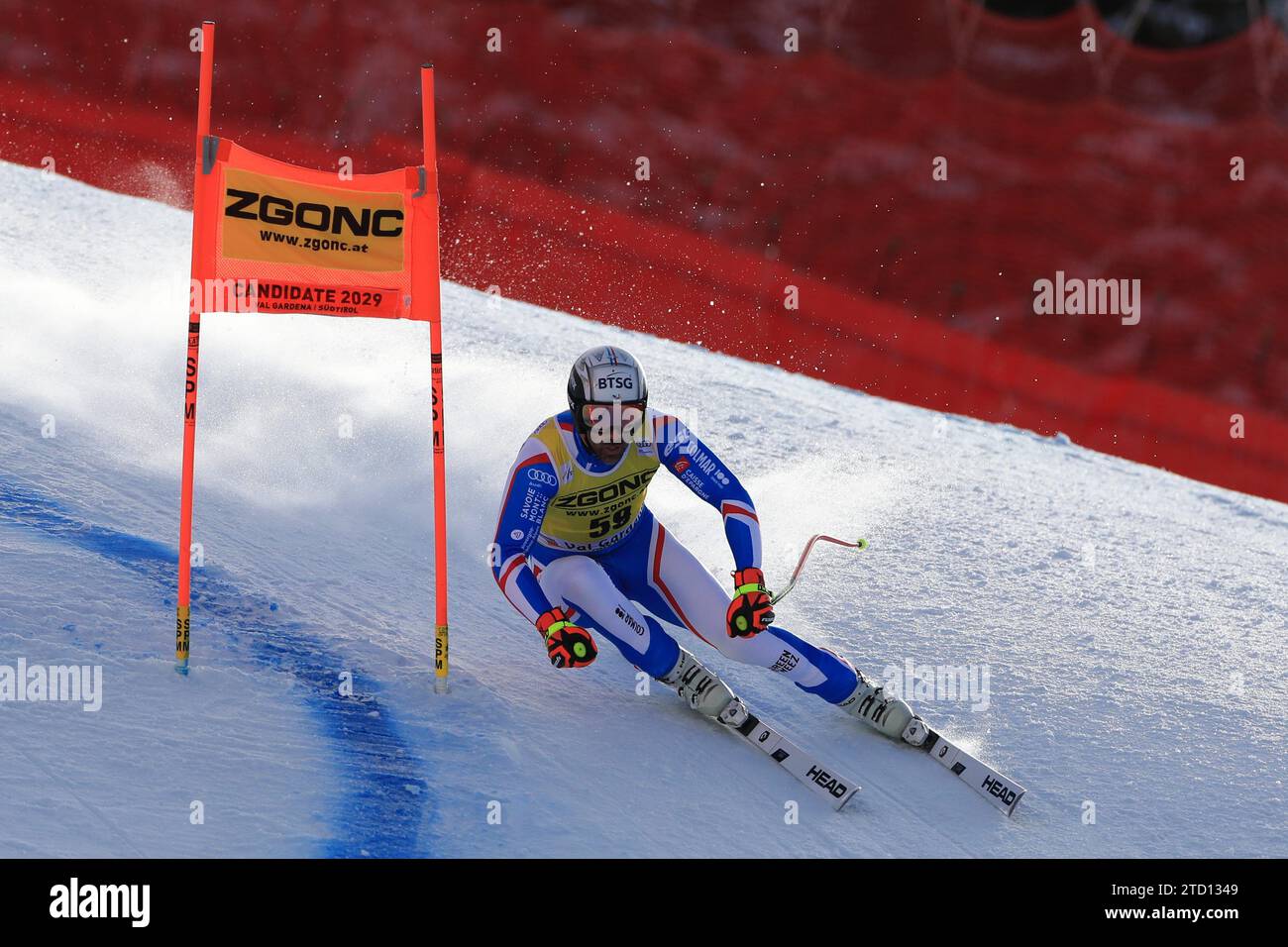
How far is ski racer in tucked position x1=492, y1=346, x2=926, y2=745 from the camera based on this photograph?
418 centimetres

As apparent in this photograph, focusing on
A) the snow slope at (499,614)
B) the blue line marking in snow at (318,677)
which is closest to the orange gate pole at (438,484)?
the snow slope at (499,614)

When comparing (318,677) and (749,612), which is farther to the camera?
(318,677)

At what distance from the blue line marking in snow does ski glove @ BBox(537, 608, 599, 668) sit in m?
0.49

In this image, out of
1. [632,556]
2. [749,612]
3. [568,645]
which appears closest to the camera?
[568,645]

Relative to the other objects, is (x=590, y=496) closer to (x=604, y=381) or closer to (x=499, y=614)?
(x=604, y=381)

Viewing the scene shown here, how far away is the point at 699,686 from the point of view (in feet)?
14.1

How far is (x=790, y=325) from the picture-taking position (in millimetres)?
8586

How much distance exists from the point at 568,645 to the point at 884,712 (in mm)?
1141

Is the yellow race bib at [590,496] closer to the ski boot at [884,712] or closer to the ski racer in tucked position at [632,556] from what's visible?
the ski racer in tucked position at [632,556]

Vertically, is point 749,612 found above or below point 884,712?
above

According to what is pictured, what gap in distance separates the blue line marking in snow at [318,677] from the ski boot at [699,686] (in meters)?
0.90

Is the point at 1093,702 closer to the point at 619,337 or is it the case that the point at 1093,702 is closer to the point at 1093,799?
the point at 1093,799

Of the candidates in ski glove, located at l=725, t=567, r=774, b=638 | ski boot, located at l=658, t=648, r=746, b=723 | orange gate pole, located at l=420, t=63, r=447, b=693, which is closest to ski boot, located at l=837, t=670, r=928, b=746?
ski boot, located at l=658, t=648, r=746, b=723

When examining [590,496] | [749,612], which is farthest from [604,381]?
[749,612]
